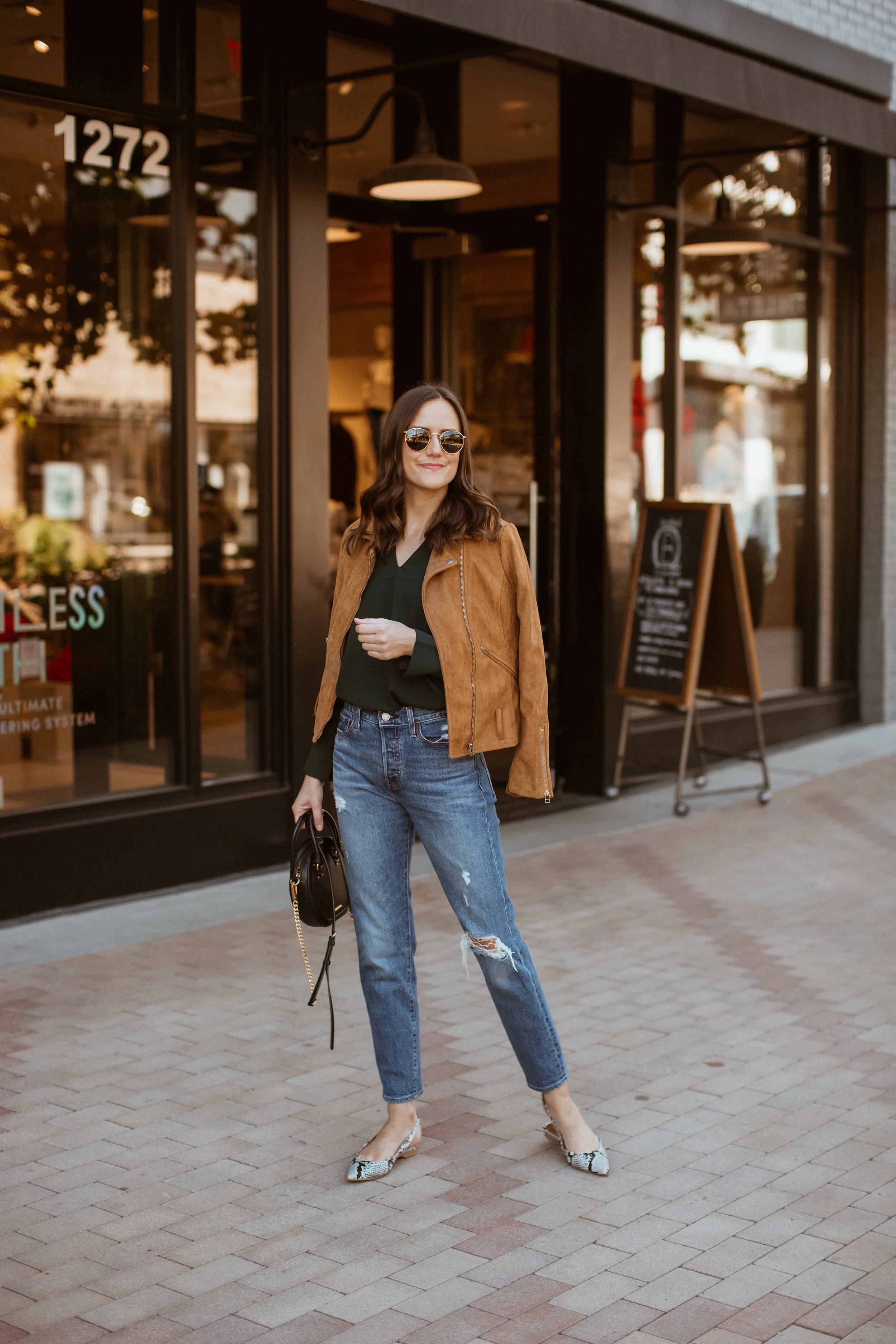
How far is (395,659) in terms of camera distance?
151 inches

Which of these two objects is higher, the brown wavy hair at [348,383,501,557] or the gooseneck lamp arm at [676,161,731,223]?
the gooseneck lamp arm at [676,161,731,223]

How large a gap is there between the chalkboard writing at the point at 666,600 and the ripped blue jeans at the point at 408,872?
183 inches

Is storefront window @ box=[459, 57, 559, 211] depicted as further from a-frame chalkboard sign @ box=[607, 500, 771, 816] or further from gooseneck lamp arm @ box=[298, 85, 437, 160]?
a-frame chalkboard sign @ box=[607, 500, 771, 816]

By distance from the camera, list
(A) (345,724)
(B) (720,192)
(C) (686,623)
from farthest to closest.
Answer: (B) (720,192) → (C) (686,623) → (A) (345,724)

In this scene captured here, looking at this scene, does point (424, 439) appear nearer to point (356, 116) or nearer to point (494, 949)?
point (494, 949)

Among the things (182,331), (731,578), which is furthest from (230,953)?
(731,578)

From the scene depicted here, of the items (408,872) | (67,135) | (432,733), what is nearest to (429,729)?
(432,733)

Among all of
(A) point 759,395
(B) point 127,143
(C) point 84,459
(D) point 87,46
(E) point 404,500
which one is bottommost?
(E) point 404,500

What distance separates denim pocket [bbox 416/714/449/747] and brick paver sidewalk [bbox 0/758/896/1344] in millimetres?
1099

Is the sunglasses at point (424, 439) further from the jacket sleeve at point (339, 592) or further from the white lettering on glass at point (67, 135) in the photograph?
the white lettering on glass at point (67, 135)

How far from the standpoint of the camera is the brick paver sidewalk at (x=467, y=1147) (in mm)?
3311

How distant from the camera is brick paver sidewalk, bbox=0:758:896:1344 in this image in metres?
3.31

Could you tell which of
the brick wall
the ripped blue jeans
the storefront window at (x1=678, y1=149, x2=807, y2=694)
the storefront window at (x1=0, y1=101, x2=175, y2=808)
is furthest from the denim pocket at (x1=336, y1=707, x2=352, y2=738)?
the brick wall

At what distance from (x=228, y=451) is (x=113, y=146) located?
1386 millimetres
